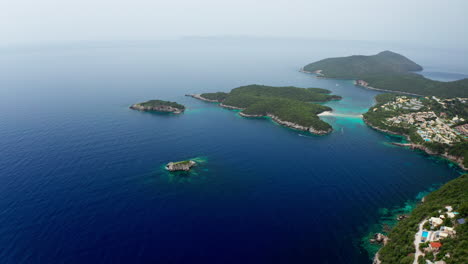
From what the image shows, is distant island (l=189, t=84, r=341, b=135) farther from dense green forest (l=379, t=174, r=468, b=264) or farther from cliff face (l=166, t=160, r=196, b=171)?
cliff face (l=166, t=160, r=196, b=171)

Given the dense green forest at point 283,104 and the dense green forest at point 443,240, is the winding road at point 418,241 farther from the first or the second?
the dense green forest at point 283,104

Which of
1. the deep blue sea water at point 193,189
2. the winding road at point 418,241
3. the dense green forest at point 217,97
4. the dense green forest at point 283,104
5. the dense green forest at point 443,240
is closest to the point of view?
the dense green forest at point 443,240

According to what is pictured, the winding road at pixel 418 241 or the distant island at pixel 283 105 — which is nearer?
the winding road at pixel 418 241

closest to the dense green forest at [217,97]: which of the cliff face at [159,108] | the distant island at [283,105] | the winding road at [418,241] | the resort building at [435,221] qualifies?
the distant island at [283,105]

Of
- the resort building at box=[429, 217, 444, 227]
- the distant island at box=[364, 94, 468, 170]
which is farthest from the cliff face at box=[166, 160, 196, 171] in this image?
the distant island at box=[364, 94, 468, 170]

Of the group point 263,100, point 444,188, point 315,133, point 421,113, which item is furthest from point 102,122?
point 421,113

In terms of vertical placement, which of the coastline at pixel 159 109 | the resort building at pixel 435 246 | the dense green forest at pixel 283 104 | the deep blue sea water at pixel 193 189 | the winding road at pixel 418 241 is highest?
the dense green forest at pixel 283 104

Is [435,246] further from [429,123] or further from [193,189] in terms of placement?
[429,123]

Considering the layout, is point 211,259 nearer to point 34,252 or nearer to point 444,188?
point 34,252
